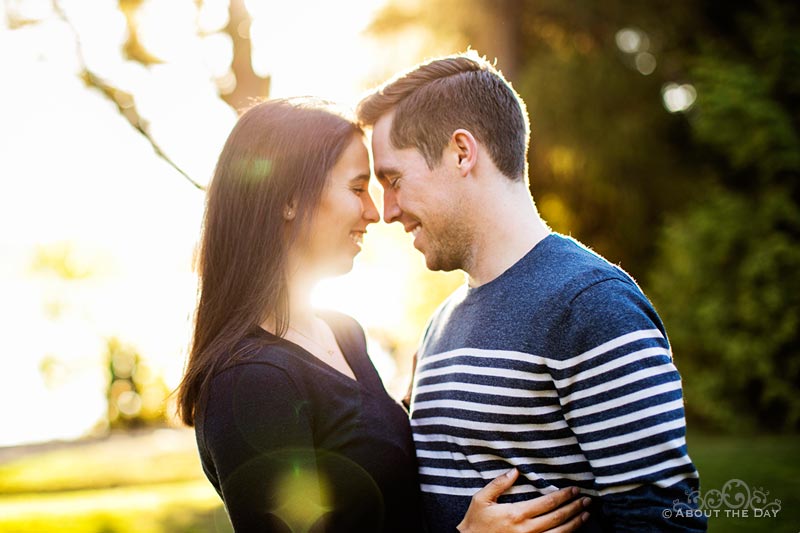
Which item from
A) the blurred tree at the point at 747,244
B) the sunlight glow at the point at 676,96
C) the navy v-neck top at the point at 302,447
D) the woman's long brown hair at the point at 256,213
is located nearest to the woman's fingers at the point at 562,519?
the navy v-neck top at the point at 302,447

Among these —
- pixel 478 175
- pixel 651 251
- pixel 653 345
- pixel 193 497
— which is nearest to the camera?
pixel 653 345

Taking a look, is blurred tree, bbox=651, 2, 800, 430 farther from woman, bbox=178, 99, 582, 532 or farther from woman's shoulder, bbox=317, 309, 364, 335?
woman, bbox=178, 99, 582, 532

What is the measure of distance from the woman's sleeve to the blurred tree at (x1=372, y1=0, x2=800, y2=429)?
387 inches

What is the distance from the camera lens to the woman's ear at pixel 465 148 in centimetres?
258

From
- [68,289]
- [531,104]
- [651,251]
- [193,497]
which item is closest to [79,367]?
[68,289]

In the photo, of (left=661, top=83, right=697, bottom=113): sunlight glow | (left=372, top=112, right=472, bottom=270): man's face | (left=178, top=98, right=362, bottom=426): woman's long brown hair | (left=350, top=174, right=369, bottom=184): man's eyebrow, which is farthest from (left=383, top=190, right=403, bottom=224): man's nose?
(left=661, top=83, right=697, bottom=113): sunlight glow

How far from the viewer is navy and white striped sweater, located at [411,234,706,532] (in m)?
1.98

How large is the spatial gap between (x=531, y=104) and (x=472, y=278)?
1062 centimetres

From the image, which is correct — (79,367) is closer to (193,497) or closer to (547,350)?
(193,497)

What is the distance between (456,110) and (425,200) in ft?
1.09

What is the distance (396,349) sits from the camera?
637 inches

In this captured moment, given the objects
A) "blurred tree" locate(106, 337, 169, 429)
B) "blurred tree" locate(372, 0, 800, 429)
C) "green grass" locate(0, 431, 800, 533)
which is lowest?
"blurred tree" locate(106, 337, 169, 429)

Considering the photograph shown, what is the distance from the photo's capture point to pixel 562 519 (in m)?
2.20

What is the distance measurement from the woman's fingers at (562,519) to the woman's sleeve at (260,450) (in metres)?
0.66
